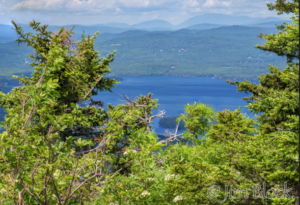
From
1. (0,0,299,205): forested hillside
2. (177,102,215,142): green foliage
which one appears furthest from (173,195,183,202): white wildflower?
(177,102,215,142): green foliage

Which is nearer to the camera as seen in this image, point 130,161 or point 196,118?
point 130,161

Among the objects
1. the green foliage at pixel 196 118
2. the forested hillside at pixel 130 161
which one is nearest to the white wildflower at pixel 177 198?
the forested hillside at pixel 130 161

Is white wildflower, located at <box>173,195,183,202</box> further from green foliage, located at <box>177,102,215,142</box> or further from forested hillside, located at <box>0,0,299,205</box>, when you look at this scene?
green foliage, located at <box>177,102,215,142</box>

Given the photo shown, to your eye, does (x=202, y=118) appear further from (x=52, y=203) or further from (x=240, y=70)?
(x=240, y=70)

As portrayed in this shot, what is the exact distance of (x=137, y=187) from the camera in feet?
10.3

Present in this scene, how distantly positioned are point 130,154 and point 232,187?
1.33 m

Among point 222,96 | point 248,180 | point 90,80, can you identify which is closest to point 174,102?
point 222,96

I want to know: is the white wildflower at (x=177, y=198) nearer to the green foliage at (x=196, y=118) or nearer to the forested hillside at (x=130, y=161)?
the forested hillside at (x=130, y=161)

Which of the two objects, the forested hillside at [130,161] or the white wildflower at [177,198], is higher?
the forested hillside at [130,161]

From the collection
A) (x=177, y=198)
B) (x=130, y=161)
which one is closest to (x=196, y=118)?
(x=177, y=198)

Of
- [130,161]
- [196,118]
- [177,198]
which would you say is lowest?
[177,198]

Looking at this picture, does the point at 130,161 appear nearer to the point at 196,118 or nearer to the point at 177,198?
the point at 177,198

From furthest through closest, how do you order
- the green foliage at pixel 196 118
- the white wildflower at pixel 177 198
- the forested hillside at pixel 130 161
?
the green foliage at pixel 196 118
the white wildflower at pixel 177 198
the forested hillside at pixel 130 161

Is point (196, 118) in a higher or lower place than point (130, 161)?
lower
